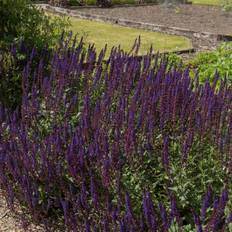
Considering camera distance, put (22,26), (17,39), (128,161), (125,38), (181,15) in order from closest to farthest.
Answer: (128,161)
(17,39)
(22,26)
(125,38)
(181,15)

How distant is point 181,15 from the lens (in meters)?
21.8

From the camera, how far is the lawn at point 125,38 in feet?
44.2

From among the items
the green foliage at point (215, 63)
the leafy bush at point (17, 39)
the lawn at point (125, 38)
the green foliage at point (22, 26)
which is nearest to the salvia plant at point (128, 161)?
the leafy bush at point (17, 39)

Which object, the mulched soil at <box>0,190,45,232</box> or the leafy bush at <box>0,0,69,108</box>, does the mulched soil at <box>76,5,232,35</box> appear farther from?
the mulched soil at <box>0,190,45,232</box>

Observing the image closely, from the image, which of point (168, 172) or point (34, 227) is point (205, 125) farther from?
point (34, 227)

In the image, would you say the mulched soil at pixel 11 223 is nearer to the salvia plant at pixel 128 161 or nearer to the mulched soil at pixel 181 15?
the salvia plant at pixel 128 161

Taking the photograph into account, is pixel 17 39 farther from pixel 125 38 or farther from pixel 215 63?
pixel 125 38

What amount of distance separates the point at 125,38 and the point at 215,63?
19.4 ft

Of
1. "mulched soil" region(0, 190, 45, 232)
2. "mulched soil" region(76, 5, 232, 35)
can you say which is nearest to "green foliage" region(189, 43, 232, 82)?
"mulched soil" region(0, 190, 45, 232)

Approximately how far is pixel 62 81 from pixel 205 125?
166 cm

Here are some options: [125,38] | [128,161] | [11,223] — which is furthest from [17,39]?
[125,38]

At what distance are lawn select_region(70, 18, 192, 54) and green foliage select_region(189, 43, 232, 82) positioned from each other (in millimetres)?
2270

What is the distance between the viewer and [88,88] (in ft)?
17.0

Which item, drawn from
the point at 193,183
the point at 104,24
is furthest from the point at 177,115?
the point at 104,24
